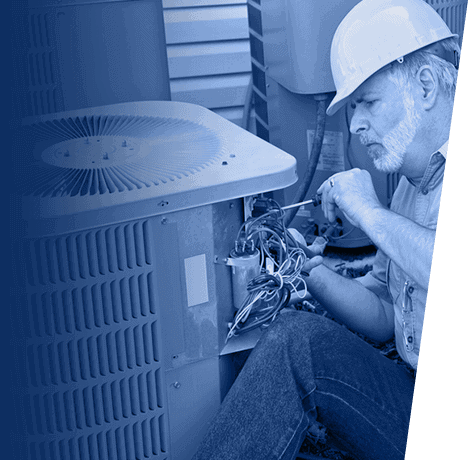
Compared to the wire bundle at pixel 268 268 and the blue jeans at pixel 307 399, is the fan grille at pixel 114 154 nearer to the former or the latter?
the wire bundle at pixel 268 268

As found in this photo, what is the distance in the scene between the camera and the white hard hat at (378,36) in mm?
1342

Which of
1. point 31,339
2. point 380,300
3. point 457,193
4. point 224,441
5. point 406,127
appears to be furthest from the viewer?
point 380,300

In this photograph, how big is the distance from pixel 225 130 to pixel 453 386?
1.03m

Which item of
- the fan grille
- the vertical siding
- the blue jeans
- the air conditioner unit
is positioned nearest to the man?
the blue jeans

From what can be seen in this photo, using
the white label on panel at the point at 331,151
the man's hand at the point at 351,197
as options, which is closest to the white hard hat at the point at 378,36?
the man's hand at the point at 351,197

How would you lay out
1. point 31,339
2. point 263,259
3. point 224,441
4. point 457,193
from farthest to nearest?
point 263,259
point 224,441
point 31,339
point 457,193

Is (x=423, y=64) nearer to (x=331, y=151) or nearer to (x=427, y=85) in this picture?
(x=427, y=85)

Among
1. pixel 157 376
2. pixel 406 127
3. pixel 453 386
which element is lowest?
pixel 157 376

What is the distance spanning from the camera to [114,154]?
3.95 feet

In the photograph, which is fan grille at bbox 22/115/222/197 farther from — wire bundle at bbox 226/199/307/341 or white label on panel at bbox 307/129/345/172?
white label on panel at bbox 307/129/345/172

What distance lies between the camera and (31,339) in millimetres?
987

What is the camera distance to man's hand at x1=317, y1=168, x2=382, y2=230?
1331 mm

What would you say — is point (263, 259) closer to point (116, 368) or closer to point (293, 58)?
point (116, 368)

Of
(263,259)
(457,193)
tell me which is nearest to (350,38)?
(263,259)
